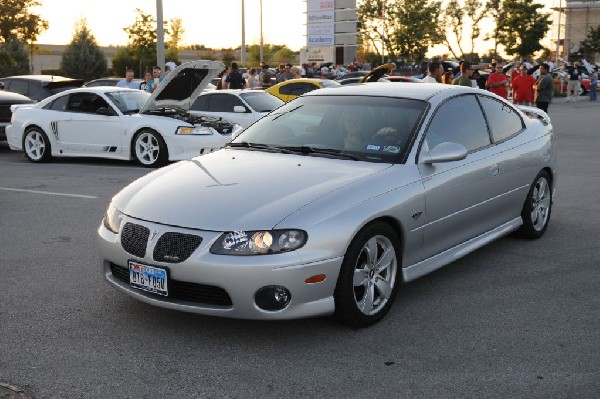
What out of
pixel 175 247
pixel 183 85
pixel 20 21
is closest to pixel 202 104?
pixel 183 85

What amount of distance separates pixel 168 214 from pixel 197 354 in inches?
33.7

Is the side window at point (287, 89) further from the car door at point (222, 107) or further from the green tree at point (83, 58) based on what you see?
the green tree at point (83, 58)

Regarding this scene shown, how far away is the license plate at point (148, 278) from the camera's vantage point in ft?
14.6

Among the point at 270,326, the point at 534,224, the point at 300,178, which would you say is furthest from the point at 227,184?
the point at 534,224

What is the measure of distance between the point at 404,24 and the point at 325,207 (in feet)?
219

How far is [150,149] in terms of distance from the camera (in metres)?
12.9

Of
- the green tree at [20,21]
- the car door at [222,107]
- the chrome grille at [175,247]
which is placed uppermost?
the green tree at [20,21]

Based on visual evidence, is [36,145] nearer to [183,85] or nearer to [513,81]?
[183,85]

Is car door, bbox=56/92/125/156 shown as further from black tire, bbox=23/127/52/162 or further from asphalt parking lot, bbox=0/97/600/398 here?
asphalt parking lot, bbox=0/97/600/398

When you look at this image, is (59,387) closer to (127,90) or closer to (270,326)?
(270,326)

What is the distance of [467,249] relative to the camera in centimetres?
580

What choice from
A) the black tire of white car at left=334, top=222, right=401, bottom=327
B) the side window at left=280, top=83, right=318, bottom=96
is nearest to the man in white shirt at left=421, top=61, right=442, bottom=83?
the side window at left=280, top=83, right=318, bottom=96

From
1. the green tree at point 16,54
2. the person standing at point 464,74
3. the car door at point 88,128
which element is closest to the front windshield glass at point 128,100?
the car door at point 88,128

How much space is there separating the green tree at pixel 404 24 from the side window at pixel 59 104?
56150 millimetres
